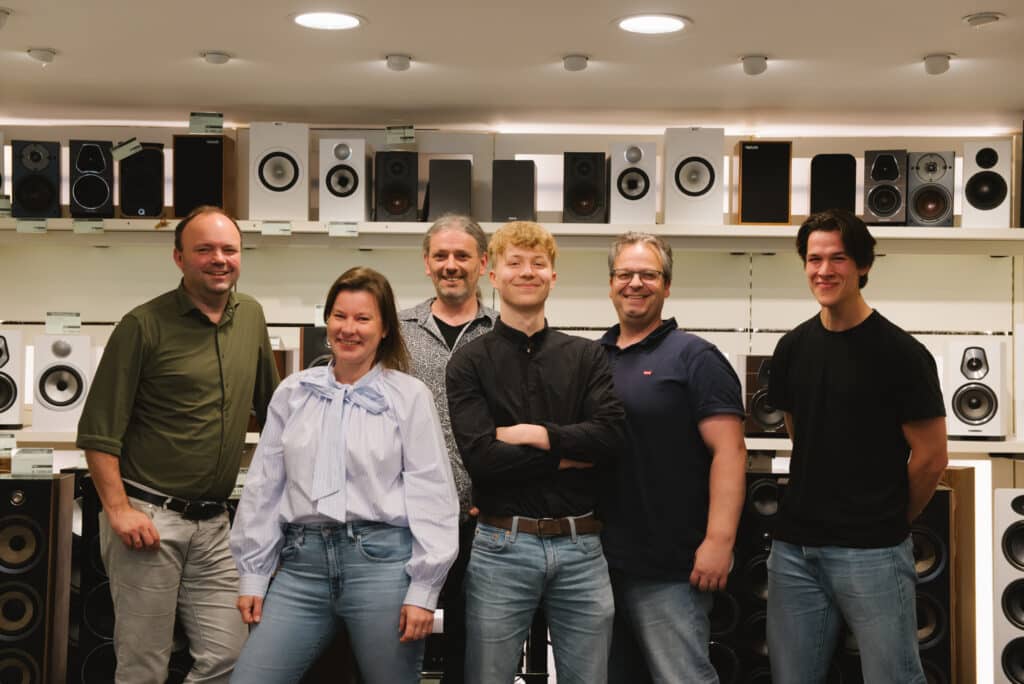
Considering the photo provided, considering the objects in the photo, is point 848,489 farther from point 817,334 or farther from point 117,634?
point 117,634

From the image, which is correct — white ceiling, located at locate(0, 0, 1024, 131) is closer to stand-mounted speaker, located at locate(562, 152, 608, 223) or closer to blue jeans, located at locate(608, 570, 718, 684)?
stand-mounted speaker, located at locate(562, 152, 608, 223)

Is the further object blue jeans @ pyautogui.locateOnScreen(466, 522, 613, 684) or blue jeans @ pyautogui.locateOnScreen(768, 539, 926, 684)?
blue jeans @ pyautogui.locateOnScreen(768, 539, 926, 684)

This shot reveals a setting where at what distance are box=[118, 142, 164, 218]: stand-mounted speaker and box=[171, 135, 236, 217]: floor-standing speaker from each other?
7 centimetres

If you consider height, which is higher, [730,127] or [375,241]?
[730,127]

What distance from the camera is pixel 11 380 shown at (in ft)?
13.2

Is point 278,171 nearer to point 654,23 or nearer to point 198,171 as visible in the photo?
point 198,171

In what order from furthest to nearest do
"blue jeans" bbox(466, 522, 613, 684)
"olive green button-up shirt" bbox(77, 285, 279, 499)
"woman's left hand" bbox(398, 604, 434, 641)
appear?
"olive green button-up shirt" bbox(77, 285, 279, 499), "blue jeans" bbox(466, 522, 613, 684), "woman's left hand" bbox(398, 604, 434, 641)

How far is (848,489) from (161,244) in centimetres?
284

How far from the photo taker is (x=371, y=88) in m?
4.05

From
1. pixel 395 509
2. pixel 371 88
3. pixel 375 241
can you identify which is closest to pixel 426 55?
pixel 371 88

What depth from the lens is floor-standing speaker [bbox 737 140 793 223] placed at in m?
4.18

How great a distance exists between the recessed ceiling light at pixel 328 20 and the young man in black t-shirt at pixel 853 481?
1.52 meters

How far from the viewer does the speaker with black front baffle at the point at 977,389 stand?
405 centimetres

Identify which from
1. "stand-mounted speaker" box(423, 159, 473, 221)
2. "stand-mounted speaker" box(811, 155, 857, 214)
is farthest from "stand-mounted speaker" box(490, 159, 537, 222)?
"stand-mounted speaker" box(811, 155, 857, 214)
